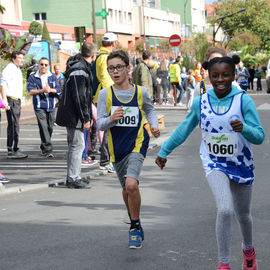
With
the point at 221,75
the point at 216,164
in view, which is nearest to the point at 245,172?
the point at 216,164

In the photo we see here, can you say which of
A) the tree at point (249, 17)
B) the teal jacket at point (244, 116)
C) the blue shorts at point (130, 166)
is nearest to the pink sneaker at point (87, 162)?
the blue shorts at point (130, 166)

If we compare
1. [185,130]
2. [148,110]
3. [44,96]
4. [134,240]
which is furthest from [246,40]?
[185,130]

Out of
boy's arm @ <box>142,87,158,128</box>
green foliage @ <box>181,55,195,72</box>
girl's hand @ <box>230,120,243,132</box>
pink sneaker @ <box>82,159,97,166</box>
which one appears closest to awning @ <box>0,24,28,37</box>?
green foliage @ <box>181,55,195,72</box>

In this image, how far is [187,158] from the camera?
1179cm

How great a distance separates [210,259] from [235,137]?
3.65ft

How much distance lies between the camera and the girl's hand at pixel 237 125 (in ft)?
13.9

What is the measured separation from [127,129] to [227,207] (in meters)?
1.62

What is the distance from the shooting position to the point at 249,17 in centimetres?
8075

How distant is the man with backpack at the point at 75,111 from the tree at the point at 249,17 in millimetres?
71791

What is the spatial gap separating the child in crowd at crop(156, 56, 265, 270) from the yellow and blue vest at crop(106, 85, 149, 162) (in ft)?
3.85

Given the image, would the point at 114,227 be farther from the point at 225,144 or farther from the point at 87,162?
the point at 87,162

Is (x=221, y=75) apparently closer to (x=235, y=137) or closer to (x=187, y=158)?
(x=235, y=137)

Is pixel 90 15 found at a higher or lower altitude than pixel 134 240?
higher

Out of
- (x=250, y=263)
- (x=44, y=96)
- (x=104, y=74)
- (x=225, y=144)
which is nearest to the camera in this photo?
(x=225, y=144)
